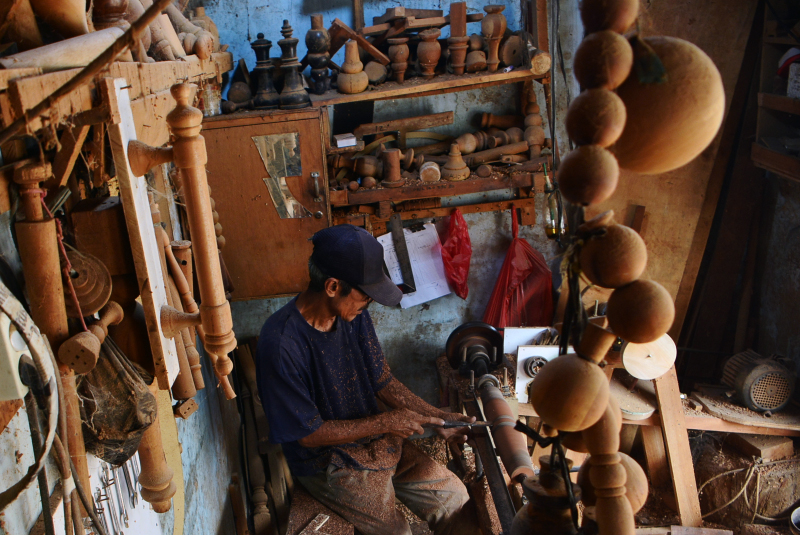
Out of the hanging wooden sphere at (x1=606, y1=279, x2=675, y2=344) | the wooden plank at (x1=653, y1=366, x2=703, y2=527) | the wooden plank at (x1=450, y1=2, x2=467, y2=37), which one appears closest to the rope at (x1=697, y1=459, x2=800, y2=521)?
the wooden plank at (x1=653, y1=366, x2=703, y2=527)

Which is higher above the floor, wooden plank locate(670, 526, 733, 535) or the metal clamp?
the metal clamp

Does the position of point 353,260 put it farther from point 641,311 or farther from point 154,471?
point 641,311

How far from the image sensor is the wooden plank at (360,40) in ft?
11.9

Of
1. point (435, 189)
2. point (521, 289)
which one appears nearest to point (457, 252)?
point (521, 289)

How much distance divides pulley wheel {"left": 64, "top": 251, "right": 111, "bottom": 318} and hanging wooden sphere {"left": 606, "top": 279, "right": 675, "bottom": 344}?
0.88 metres

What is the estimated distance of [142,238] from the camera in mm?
1081

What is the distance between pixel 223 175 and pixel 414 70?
1.42 meters

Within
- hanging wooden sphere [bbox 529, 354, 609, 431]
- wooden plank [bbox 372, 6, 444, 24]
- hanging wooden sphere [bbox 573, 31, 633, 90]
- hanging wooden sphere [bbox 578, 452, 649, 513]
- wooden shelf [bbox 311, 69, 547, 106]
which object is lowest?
hanging wooden sphere [bbox 578, 452, 649, 513]

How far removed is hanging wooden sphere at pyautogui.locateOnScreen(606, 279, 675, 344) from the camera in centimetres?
70

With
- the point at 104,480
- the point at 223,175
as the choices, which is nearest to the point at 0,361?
the point at 104,480

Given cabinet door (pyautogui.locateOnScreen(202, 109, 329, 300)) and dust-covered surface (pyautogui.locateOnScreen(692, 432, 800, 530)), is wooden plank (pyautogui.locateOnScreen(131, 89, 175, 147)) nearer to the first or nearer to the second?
cabinet door (pyautogui.locateOnScreen(202, 109, 329, 300))

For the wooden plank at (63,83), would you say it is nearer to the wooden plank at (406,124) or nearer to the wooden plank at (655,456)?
the wooden plank at (406,124)

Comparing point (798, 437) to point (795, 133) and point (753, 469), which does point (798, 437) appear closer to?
point (753, 469)

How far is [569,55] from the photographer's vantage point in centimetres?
400
